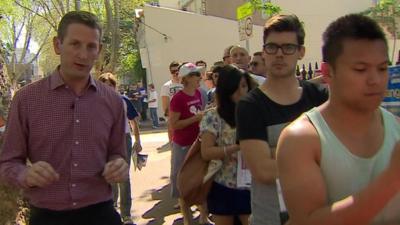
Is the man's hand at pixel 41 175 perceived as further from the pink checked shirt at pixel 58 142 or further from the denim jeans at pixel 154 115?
the denim jeans at pixel 154 115

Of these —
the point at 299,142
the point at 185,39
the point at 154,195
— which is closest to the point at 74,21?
the point at 299,142

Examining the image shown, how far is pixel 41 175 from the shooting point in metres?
2.29

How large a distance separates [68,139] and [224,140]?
5.08 ft

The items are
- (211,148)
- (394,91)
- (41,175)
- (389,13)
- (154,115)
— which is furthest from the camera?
(389,13)

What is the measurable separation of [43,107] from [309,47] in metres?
23.7

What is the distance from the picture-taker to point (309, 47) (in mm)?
25125

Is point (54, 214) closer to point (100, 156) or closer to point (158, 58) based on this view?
point (100, 156)

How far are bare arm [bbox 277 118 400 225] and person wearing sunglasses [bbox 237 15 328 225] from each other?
792 mm

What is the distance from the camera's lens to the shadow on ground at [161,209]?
6406mm

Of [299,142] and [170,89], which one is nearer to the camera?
[299,142]

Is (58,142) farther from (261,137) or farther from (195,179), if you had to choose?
(195,179)

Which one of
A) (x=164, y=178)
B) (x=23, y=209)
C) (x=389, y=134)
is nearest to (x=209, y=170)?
(x=23, y=209)

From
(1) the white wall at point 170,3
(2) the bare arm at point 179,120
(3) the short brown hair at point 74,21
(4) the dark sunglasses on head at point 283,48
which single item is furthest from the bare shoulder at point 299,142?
(1) the white wall at point 170,3

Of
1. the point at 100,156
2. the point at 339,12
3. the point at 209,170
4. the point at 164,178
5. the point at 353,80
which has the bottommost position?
the point at 164,178
